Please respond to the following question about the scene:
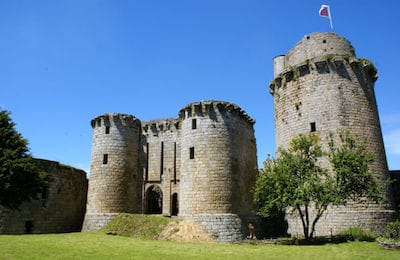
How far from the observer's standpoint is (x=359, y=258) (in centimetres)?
1287

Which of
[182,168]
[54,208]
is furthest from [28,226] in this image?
[182,168]

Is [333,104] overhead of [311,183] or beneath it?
overhead

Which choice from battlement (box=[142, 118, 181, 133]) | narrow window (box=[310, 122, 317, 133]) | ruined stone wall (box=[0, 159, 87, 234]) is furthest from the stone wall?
ruined stone wall (box=[0, 159, 87, 234])

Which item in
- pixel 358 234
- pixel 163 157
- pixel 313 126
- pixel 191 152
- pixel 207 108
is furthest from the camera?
pixel 163 157

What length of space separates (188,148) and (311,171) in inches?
353

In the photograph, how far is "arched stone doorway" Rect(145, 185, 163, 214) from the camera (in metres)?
28.1

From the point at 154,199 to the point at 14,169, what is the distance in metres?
12.3

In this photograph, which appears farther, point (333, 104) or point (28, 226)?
point (28, 226)

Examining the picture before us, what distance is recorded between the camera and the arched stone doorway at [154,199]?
28.1 m

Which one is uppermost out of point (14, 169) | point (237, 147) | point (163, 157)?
point (163, 157)

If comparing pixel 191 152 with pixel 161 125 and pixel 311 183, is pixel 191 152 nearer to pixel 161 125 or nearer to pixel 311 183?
pixel 161 125

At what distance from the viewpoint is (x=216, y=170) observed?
869 inches

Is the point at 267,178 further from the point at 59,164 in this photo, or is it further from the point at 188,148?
the point at 59,164

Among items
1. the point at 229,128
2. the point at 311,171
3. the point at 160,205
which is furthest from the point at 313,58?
the point at 160,205
